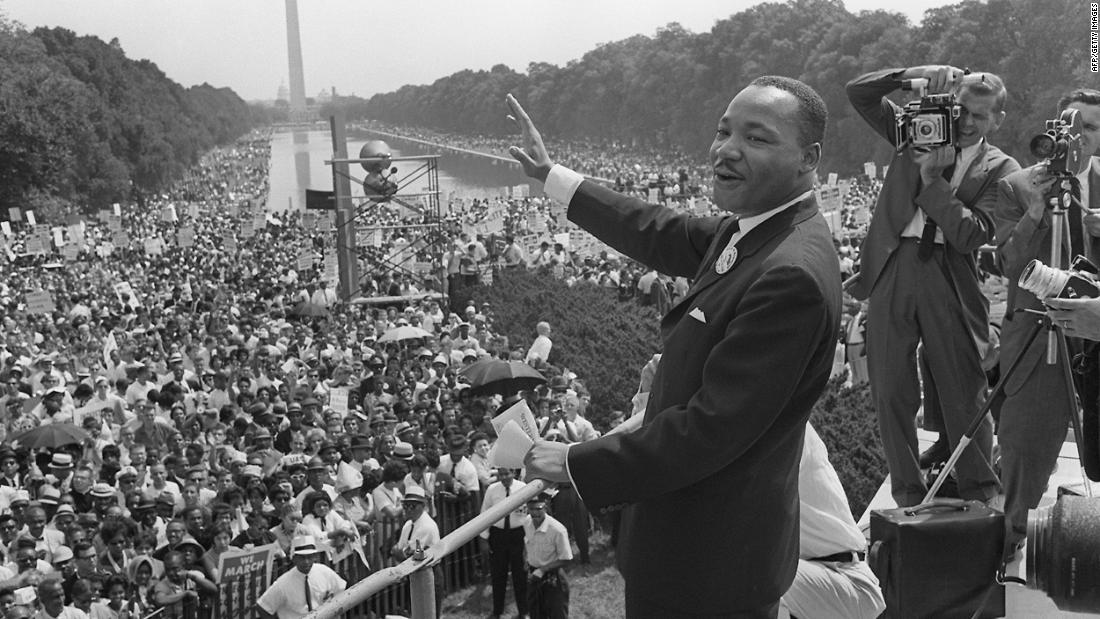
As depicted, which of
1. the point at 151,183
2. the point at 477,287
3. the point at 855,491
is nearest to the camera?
the point at 855,491

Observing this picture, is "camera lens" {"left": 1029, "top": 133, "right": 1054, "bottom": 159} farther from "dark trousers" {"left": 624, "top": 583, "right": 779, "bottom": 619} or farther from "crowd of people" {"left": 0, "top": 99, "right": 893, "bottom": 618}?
"crowd of people" {"left": 0, "top": 99, "right": 893, "bottom": 618}

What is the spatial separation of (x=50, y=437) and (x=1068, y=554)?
470 inches

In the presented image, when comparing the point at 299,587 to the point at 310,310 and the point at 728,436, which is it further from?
the point at 310,310

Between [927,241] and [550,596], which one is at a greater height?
[927,241]

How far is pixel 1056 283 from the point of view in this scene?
344 centimetres

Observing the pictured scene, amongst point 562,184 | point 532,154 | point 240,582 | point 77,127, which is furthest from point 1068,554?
point 77,127

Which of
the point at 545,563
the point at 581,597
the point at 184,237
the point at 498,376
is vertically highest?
the point at 498,376

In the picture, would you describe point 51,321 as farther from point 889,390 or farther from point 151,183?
point 151,183

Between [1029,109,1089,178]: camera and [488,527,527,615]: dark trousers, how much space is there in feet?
20.4

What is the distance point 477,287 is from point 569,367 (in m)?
8.10

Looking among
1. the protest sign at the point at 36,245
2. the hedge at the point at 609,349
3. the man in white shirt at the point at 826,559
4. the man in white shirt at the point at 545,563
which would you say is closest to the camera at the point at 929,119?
the man in white shirt at the point at 826,559

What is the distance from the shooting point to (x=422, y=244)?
106 feet

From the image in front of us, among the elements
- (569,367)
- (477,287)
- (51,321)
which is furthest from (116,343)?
(477,287)

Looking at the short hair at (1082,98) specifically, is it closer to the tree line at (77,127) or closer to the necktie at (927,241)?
the necktie at (927,241)
